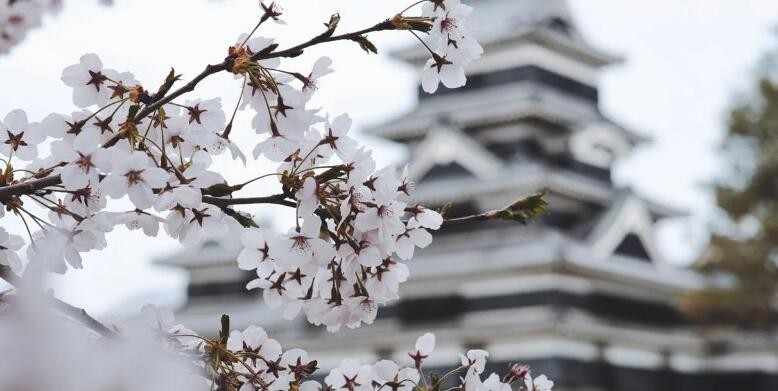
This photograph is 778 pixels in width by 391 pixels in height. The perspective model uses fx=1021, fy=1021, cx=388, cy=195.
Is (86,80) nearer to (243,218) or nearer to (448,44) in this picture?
(243,218)

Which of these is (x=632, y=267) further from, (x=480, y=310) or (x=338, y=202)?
(x=338, y=202)

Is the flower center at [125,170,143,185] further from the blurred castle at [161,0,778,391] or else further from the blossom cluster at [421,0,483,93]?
the blurred castle at [161,0,778,391]

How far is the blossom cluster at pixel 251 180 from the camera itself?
5.55 ft

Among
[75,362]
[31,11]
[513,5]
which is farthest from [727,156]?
[75,362]

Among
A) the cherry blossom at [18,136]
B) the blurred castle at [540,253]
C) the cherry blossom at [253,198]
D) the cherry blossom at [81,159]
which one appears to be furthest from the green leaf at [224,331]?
the blurred castle at [540,253]

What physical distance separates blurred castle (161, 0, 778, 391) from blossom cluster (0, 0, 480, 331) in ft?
52.1

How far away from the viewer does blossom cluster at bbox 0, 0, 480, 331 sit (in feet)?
5.55

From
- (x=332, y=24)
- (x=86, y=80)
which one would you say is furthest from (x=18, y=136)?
(x=332, y=24)

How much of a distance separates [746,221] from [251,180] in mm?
18394

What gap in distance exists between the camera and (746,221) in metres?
18.8

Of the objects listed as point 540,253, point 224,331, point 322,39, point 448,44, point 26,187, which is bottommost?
point 224,331

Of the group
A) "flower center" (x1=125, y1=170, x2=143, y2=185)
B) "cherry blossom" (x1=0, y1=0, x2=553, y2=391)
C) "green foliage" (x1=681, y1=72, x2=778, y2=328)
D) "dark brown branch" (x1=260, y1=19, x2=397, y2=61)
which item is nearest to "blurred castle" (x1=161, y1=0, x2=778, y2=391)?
"green foliage" (x1=681, y1=72, x2=778, y2=328)

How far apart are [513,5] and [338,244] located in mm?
20783

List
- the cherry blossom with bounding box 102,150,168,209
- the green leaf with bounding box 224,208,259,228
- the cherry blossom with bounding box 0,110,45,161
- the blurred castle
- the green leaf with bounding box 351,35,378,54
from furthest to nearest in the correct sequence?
the blurred castle, the cherry blossom with bounding box 0,110,45,161, the green leaf with bounding box 224,208,259,228, the green leaf with bounding box 351,35,378,54, the cherry blossom with bounding box 102,150,168,209
